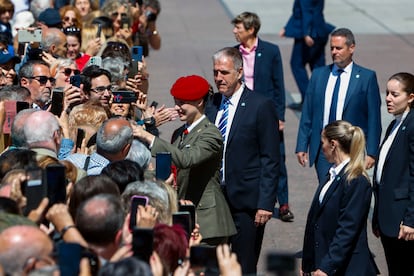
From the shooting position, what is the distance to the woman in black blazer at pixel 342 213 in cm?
745

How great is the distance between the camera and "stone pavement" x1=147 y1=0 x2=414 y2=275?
14250 millimetres

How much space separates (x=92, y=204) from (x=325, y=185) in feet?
8.87

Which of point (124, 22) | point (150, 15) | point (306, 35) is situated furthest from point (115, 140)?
point (306, 35)

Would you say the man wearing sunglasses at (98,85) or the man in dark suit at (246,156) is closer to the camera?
the man in dark suit at (246,156)

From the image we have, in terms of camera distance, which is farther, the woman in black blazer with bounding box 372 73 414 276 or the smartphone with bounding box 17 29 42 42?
the smartphone with bounding box 17 29 42 42

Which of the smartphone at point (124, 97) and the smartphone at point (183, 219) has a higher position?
the smartphone at point (124, 97)

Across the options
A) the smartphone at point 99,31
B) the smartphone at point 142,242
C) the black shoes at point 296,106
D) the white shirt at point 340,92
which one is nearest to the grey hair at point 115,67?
the white shirt at point 340,92

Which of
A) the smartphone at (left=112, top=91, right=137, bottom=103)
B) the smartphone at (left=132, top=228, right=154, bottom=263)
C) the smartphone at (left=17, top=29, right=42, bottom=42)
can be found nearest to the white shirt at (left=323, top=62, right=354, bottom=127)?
the smartphone at (left=112, top=91, right=137, bottom=103)

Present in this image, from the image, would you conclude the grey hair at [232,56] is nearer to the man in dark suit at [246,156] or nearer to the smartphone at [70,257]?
the man in dark suit at [246,156]

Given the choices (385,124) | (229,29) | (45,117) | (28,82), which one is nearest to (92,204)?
(45,117)

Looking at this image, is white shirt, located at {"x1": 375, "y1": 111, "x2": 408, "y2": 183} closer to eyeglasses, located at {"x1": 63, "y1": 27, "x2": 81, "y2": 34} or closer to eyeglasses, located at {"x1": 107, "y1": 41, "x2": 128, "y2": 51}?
eyeglasses, located at {"x1": 107, "y1": 41, "x2": 128, "y2": 51}

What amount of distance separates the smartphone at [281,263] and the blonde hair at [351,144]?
3222 mm

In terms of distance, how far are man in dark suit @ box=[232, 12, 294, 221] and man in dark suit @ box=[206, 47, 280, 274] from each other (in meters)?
2.35

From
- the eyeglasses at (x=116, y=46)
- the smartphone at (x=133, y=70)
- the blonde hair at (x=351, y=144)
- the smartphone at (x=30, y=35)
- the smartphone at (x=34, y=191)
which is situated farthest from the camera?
the eyeglasses at (x=116, y=46)
